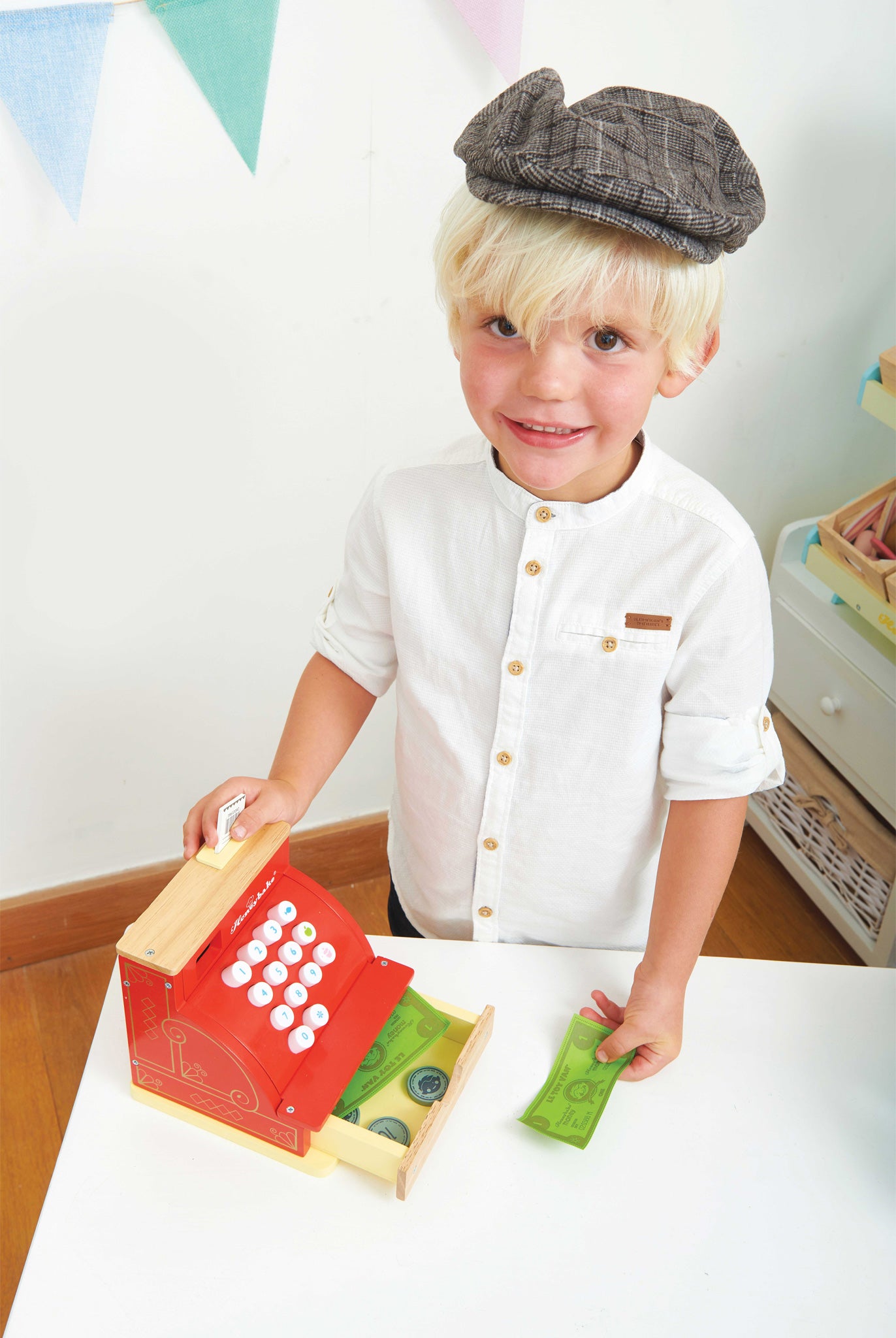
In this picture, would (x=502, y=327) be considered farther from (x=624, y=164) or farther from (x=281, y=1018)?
(x=281, y=1018)

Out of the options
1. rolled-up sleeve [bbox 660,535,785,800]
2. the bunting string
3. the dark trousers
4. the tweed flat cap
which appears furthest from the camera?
the dark trousers

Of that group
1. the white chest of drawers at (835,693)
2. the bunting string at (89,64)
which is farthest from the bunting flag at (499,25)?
the white chest of drawers at (835,693)

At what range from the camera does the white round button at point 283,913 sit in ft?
2.63

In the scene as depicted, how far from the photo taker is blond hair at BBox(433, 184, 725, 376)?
0.69 meters

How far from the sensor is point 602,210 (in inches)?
25.7

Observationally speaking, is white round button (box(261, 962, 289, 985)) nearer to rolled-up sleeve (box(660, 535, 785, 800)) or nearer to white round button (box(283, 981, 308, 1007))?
white round button (box(283, 981, 308, 1007))

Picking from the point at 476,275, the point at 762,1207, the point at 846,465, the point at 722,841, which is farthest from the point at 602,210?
the point at 846,465

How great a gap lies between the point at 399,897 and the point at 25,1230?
753mm

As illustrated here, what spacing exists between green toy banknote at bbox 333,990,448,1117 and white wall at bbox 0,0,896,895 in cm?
87

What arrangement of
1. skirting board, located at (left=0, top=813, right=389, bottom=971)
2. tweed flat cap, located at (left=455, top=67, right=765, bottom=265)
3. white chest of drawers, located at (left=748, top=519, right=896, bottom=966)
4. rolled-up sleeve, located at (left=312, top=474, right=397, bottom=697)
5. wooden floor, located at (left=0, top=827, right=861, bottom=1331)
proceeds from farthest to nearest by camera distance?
skirting board, located at (left=0, top=813, right=389, bottom=971) < white chest of drawers, located at (left=748, top=519, right=896, bottom=966) < wooden floor, located at (left=0, top=827, right=861, bottom=1331) < rolled-up sleeve, located at (left=312, top=474, right=397, bottom=697) < tweed flat cap, located at (left=455, top=67, right=765, bottom=265)

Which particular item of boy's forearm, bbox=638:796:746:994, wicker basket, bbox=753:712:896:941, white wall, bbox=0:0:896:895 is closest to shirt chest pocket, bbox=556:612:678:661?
boy's forearm, bbox=638:796:746:994

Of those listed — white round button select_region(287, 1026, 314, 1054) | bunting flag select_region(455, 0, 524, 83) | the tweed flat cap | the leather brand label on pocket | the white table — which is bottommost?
the white table

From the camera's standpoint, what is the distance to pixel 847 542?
1.57 meters

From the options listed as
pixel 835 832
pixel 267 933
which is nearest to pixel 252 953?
pixel 267 933
